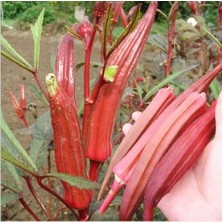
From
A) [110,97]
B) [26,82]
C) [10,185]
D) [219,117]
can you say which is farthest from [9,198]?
[26,82]

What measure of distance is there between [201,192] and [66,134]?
0.22 m

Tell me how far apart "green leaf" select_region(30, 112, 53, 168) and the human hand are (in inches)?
8.5

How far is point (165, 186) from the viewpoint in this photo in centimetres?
68

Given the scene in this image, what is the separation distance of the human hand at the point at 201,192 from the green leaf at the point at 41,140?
8.5 inches

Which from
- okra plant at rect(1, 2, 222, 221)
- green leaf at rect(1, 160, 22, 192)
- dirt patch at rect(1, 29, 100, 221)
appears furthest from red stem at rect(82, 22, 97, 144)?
dirt patch at rect(1, 29, 100, 221)

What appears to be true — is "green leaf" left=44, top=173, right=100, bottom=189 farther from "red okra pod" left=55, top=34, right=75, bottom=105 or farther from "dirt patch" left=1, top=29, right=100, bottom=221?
"dirt patch" left=1, top=29, right=100, bottom=221

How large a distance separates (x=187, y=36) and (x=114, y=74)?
1.21m

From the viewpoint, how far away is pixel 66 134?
0.76 meters

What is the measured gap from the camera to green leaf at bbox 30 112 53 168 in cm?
86

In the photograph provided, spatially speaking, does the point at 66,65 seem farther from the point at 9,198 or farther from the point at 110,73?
the point at 9,198

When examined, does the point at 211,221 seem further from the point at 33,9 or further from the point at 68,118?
the point at 33,9

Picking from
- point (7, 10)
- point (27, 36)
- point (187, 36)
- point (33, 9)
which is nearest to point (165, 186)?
point (187, 36)

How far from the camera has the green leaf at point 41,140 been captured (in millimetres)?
864

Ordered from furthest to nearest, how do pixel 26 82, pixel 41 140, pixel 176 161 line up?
pixel 26 82
pixel 41 140
pixel 176 161
